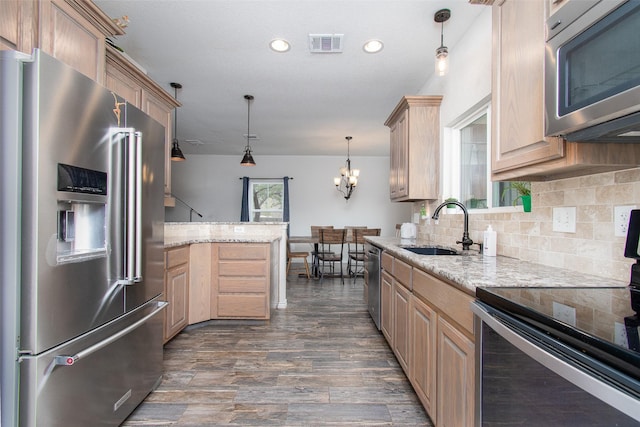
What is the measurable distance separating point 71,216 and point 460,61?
289cm

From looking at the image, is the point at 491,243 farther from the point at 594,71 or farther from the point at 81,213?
the point at 81,213

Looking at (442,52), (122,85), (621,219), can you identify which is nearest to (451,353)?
(621,219)

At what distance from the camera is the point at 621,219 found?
3.64ft

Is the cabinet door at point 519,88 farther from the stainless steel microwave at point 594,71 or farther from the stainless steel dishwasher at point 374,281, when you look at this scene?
the stainless steel dishwasher at point 374,281

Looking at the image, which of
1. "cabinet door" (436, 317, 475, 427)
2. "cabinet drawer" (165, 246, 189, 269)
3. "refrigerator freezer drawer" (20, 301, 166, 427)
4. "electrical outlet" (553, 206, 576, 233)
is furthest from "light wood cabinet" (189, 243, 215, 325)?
"electrical outlet" (553, 206, 576, 233)

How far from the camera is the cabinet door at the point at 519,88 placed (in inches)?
44.6

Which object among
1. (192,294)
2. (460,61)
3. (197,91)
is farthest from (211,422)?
(197,91)

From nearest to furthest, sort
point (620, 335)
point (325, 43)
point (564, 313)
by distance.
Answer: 1. point (620, 335)
2. point (564, 313)
3. point (325, 43)

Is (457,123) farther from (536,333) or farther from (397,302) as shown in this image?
(536,333)

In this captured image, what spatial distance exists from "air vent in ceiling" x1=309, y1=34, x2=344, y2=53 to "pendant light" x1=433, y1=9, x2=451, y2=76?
0.76 meters

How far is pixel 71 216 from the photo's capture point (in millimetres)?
1249

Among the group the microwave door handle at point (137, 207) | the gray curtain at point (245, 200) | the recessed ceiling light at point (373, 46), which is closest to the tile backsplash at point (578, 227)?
the recessed ceiling light at point (373, 46)

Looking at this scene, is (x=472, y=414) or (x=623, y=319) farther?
(x=472, y=414)

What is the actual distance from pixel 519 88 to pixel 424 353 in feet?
4.41
